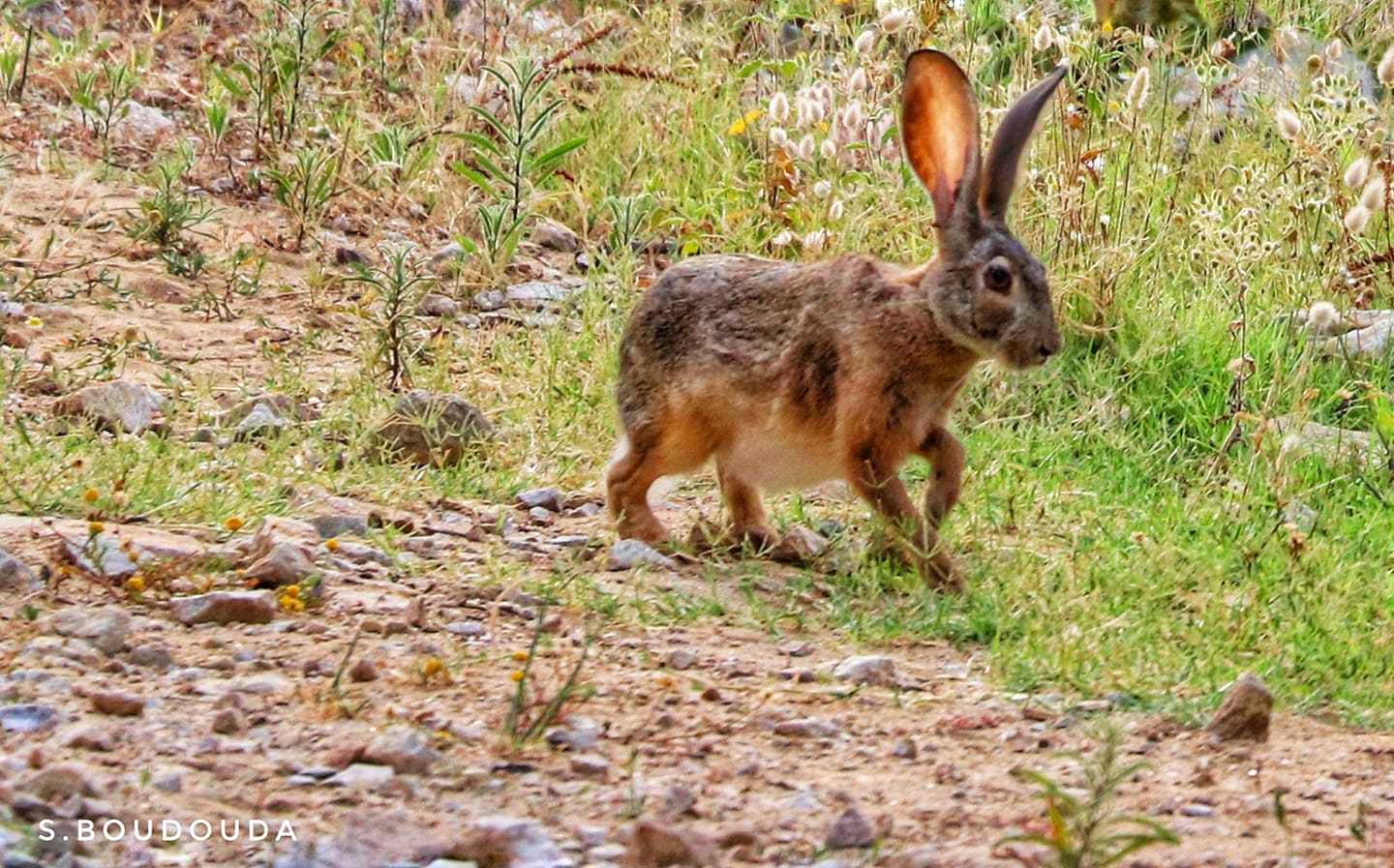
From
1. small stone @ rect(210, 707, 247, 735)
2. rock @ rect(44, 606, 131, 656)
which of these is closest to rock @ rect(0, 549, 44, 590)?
rock @ rect(44, 606, 131, 656)

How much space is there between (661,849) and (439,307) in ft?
14.7

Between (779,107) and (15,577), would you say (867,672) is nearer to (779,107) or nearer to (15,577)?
(15,577)

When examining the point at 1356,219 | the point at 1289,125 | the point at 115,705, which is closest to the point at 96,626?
the point at 115,705

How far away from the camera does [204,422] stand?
5699 mm

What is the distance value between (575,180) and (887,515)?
3.42m

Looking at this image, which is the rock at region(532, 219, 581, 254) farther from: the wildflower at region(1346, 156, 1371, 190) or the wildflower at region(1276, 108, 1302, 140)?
the wildflower at region(1346, 156, 1371, 190)

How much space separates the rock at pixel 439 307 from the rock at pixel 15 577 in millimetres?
3060

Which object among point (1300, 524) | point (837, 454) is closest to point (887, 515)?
point (837, 454)

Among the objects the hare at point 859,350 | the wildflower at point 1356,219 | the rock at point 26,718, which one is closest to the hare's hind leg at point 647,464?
the hare at point 859,350

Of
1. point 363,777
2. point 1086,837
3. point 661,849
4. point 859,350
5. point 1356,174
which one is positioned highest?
point 1356,174

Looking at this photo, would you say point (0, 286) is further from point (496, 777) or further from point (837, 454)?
point (496, 777)

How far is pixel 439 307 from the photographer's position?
707cm

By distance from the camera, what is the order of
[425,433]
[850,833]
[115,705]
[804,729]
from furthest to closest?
[425,433], [804,729], [115,705], [850,833]

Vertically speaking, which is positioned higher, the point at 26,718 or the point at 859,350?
the point at 859,350
